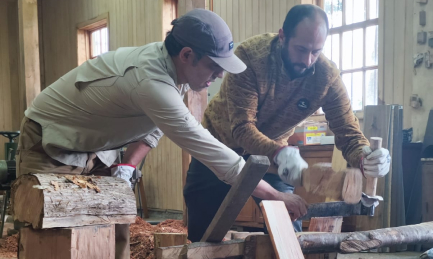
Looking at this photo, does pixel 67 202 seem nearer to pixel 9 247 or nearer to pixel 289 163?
pixel 289 163

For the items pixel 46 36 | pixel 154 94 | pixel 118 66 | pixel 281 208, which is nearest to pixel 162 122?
pixel 154 94

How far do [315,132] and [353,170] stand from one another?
2848 mm

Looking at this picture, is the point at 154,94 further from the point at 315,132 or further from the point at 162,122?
the point at 315,132

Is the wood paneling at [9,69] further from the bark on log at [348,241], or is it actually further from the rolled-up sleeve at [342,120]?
the bark on log at [348,241]

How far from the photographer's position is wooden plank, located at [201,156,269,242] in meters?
1.72

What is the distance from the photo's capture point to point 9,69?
1228 cm

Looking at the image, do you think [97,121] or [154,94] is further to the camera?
[97,121]

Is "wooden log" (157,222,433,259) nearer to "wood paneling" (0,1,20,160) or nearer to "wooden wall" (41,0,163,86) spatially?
"wooden wall" (41,0,163,86)

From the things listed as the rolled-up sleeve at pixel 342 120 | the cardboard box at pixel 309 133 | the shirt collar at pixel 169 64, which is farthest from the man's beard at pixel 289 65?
the cardboard box at pixel 309 133

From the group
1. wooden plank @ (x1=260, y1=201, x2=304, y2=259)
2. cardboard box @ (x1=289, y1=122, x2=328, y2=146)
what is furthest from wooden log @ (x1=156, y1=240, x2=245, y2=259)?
cardboard box @ (x1=289, y1=122, x2=328, y2=146)

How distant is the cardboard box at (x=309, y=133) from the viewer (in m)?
5.12

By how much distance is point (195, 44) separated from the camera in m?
2.14

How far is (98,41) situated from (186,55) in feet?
27.0

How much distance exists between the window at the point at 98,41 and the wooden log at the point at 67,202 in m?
7.73
